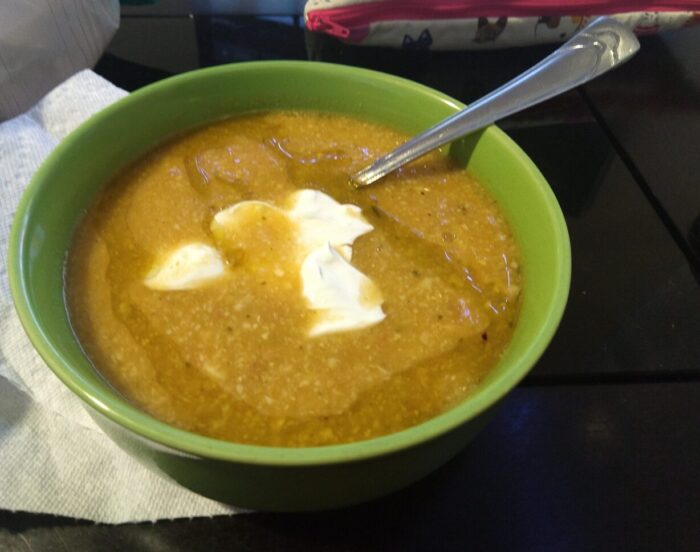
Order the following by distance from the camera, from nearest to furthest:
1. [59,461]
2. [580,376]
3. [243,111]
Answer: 1. [59,461]
2. [580,376]
3. [243,111]

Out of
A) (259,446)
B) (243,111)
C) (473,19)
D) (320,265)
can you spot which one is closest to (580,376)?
(320,265)

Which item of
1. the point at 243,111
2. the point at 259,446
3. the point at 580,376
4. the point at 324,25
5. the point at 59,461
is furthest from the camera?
the point at 324,25

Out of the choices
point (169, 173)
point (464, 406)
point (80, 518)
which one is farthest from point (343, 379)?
point (169, 173)

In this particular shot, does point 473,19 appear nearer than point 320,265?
No

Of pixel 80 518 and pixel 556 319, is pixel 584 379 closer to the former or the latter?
pixel 556 319

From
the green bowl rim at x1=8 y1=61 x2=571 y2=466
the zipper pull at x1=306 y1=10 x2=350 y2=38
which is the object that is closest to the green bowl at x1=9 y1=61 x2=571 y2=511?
the green bowl rim at x1=8 y1=61 x2=571 y2=466

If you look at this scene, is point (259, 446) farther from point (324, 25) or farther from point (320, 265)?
point (324, 25)

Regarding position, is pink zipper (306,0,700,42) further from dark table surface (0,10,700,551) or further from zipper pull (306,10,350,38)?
dark table surface (0,10,700,551)
